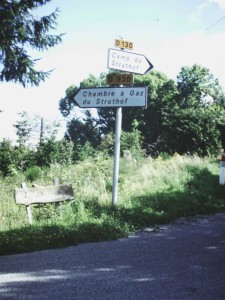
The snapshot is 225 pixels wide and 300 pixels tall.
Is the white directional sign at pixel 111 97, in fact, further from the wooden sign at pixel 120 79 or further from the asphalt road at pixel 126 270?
the asphalt road at pixel 126 270

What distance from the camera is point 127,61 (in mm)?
6230

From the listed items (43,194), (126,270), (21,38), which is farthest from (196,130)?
(126,270)

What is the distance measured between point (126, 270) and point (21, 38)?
9.54 meters

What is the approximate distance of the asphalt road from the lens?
2869 mm

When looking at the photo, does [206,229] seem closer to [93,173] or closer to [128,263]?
[128,263]

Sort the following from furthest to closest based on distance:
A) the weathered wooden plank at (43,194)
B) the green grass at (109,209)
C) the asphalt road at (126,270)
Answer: the weathered wooden plank at (43,194) < the green grass at (109,209) < the asphalt road at (126,270)

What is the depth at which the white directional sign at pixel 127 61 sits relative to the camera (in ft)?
20.1

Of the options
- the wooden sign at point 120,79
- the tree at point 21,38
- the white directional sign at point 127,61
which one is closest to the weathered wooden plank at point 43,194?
the wooden sign at point 120,79

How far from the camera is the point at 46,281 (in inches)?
125

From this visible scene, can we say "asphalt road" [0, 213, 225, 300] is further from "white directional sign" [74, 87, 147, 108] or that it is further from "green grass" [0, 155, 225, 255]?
"white directional sign" [74, 87, 147, 108]

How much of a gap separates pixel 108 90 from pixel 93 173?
420 centimetres

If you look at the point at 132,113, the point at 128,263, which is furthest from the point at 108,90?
the point at 132,113

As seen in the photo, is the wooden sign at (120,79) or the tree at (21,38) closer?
the wooden sign at (120,79)

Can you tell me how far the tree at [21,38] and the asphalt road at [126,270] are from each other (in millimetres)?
8294
